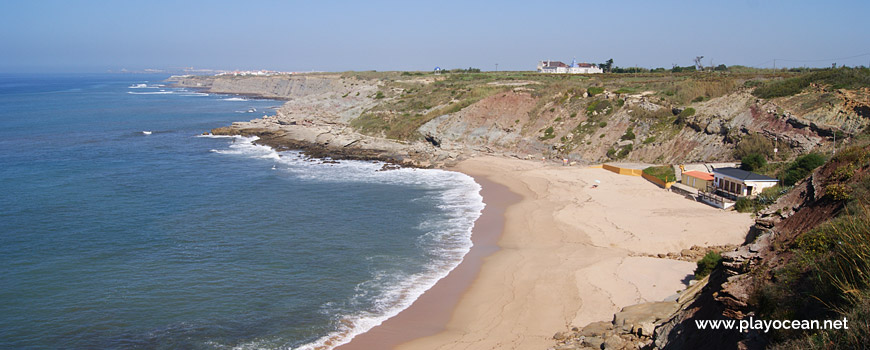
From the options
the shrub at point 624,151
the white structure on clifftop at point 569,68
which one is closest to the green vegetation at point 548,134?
the shrub at point 624,151

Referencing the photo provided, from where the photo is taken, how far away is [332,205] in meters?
30.9

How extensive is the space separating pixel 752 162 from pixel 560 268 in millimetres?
17113

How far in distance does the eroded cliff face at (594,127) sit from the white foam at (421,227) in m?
5.19

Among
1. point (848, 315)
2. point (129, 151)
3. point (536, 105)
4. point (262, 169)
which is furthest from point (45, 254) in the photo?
point (536, 105)

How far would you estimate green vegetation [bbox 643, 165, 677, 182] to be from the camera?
105 feet

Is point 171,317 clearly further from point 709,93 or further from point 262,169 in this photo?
point 709,93

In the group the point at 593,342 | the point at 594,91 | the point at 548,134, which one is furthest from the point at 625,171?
the point at 593,342

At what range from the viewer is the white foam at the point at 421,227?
17.0 meters

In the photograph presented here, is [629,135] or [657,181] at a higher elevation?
[629,135]

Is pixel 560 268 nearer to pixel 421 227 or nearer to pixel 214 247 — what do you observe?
pixel 421 227

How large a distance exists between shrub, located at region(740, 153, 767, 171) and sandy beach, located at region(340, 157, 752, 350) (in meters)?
4.82

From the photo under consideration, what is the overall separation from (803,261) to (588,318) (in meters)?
7.49

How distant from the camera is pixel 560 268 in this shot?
20.4 m

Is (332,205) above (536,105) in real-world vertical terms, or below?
below
